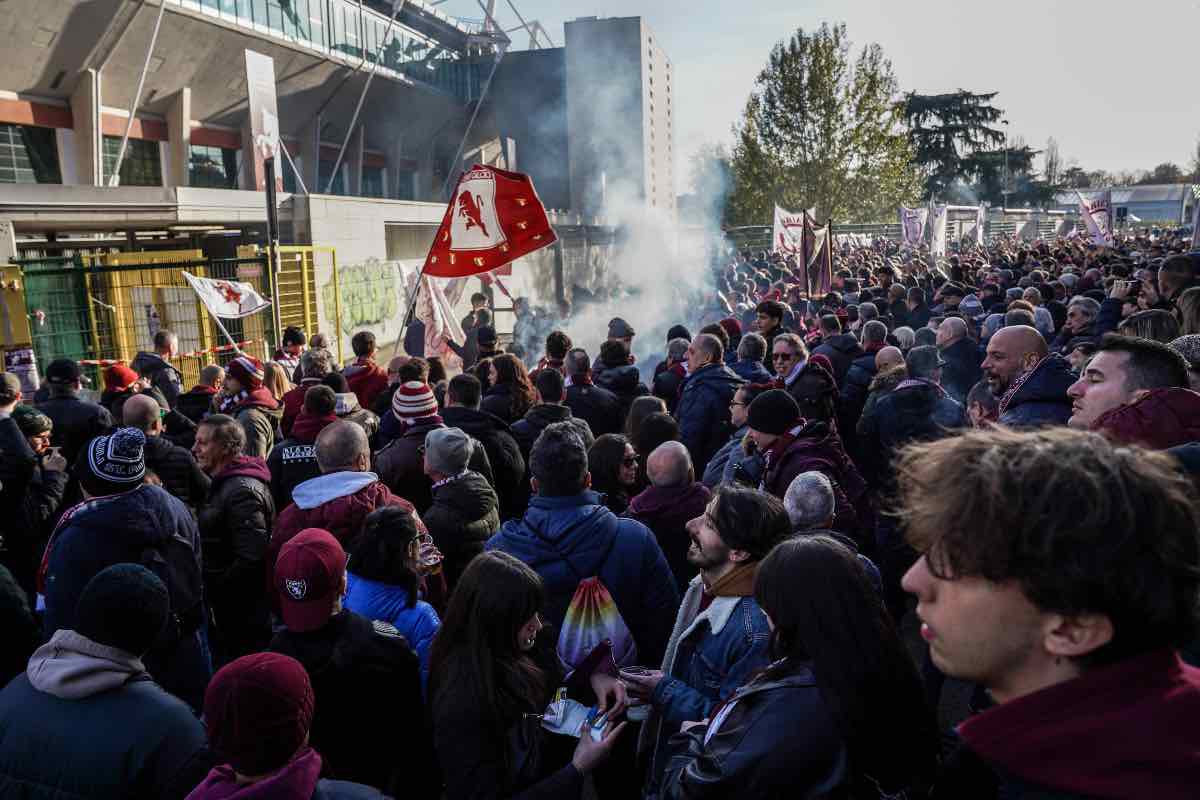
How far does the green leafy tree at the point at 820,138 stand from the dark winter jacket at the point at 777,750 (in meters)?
34.4

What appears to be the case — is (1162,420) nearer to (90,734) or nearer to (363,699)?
(363,699)

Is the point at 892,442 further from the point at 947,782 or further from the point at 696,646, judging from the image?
the point at 947,782

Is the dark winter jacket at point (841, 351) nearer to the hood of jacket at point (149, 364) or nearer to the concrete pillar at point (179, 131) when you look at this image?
the hood of jacket at point (149, 364)

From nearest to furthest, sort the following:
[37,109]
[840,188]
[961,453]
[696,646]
Answer: [961,453]
[696,646]
[37,109]
[840,188]

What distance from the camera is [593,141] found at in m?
43.4

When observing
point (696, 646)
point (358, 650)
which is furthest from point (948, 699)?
point (358, 650)

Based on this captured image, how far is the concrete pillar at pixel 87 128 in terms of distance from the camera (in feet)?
63.9

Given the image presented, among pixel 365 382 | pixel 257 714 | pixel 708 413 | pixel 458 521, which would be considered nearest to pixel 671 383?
pixel 708 413

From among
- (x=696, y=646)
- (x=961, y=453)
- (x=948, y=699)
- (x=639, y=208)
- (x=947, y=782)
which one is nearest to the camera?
(x=961, y=453)

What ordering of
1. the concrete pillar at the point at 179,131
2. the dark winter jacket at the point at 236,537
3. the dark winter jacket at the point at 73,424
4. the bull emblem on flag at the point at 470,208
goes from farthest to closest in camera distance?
the concrete pillar at the point at 179,131
the bull emblem on flag at the point at 470,208
the dark winter jacket at the point at 73,424
the dark winter jacket at the point at 236,537

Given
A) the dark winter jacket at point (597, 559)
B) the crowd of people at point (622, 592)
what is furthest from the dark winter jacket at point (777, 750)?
the dark winter jacket at point (597, 559)

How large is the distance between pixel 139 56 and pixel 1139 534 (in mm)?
24087

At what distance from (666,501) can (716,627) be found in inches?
52.8

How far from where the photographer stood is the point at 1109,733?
1040 mm
